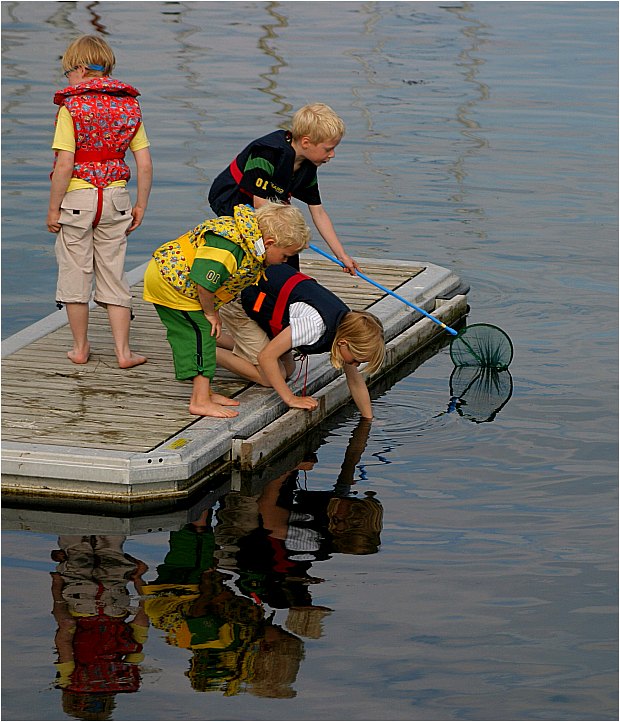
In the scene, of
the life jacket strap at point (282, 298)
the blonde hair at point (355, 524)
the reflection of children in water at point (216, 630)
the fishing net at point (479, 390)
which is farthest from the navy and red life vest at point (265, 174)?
the reflection of children in water at point (216, 630)

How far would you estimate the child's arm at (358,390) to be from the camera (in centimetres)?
749

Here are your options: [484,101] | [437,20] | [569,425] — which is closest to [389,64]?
[484,101]

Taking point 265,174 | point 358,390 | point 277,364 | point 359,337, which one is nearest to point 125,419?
point 277,364

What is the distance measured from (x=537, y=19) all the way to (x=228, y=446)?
1846 cm

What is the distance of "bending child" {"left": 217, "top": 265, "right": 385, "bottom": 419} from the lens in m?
6.99

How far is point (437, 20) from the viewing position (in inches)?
928

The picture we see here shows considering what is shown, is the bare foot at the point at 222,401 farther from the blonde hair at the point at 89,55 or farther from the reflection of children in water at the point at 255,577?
the blonde hair at the point at 89,55

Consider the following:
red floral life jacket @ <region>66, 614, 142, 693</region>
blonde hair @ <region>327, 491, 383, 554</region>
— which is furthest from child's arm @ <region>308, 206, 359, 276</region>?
red floral life jacket @ <region>66, 614, 142, 693</region>

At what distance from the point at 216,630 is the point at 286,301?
86.3 inches

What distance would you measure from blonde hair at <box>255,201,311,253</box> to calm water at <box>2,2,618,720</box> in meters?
1.21

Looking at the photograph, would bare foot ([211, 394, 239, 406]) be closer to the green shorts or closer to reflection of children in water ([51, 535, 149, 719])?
the green shorts

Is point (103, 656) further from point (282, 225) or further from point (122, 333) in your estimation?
point (122, 333)

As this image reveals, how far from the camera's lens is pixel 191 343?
7.01 metres

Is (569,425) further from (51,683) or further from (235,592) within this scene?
(51,683)
